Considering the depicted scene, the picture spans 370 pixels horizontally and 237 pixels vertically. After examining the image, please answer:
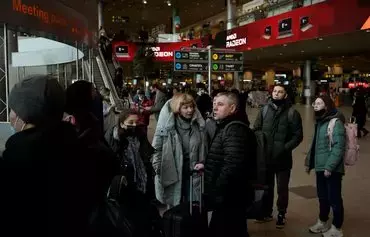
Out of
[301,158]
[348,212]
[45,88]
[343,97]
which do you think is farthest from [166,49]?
[45,88]

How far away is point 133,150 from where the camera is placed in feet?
11.1

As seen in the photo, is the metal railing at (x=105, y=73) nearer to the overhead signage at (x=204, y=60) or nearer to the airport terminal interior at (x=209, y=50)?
the airport terminal interior at (x=209, y=50)

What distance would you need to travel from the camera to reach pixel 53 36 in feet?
23.3

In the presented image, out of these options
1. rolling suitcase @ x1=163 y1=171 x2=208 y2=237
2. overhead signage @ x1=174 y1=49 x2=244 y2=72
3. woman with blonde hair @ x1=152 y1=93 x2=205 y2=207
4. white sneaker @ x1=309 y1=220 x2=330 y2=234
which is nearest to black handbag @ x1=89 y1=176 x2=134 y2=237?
rolling suitcase @ x1=163 y1=171 x2=208 y2=237

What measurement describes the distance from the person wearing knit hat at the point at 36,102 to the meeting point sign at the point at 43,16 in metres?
4.12

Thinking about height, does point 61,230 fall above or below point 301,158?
above

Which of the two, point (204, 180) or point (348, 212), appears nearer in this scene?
point (204, 180)

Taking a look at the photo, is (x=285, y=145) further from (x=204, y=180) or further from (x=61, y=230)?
(x=61, y=230)

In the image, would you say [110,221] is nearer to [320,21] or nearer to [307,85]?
[320,21]

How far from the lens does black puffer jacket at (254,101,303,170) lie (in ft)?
15.8

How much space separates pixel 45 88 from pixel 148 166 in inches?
87.5

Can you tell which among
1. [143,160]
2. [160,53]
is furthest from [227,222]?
[160,53]

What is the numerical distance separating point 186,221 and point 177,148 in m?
1.02

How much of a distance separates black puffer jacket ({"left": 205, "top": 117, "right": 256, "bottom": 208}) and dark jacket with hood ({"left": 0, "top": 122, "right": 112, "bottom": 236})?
1784mm
